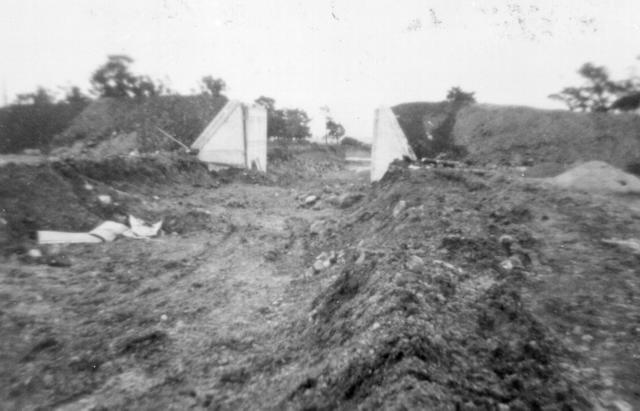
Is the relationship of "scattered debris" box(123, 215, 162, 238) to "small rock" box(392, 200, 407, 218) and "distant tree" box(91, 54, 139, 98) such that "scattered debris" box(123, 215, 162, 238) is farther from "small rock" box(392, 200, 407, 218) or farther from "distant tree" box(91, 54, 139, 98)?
"distant tree" box(91, 54, 139, 98)

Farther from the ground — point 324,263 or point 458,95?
point 458,95

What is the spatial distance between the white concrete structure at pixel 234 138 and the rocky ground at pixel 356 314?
8.09m

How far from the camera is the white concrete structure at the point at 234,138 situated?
1424cm

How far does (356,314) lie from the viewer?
2703 mm

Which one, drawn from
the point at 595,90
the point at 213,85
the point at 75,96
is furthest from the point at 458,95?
the point at 75,96

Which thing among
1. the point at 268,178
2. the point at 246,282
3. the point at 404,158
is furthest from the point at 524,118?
the point at 246,282

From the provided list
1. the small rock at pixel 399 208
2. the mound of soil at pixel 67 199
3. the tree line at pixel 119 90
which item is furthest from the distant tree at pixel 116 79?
the small rock at pixel 399 208

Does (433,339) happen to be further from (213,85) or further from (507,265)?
(213,85)

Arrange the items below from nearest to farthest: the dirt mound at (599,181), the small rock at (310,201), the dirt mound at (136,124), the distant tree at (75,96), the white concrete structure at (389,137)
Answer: the dirt mound at (599,181), the small rock at (310,201), the white concrete structure at (389,137), the dirt mound at (136,124), the distant tree at (75,96)

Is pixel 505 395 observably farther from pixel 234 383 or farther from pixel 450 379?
pixel 234 383

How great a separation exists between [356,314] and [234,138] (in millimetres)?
13211

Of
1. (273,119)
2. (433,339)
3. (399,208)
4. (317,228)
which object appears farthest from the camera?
(273,119)

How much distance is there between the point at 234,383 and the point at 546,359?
214 cm

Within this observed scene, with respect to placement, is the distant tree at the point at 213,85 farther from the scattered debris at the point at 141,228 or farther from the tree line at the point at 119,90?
the scattered debris at the point at 141,228
